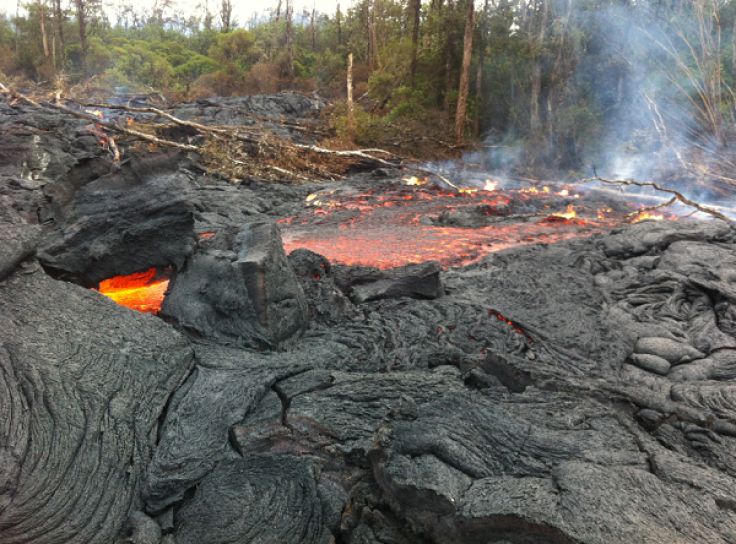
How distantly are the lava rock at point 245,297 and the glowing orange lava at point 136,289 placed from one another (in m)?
0.57

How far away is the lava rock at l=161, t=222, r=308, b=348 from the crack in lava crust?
276 centimetres

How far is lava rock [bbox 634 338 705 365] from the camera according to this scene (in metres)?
4.75

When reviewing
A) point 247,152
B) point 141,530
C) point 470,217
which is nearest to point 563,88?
point 470,217

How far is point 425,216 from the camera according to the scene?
36.6 feet

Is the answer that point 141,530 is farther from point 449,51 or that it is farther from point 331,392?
point 449,51

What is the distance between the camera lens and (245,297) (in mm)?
4418

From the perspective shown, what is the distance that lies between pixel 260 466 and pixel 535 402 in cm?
198

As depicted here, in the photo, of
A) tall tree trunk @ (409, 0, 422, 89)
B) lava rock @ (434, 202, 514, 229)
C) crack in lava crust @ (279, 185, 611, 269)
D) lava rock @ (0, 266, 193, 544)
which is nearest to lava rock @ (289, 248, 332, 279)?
crack in lava crust @ (279, 185, 611, 269)

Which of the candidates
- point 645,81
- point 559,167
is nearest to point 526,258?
point 559,167

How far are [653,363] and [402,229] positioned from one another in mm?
6167

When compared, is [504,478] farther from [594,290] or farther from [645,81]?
[645,81]

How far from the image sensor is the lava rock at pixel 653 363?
460 centimetres

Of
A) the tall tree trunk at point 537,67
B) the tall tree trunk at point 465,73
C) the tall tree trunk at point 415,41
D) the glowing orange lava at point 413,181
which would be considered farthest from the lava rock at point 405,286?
the tall tree trunk at point 415,41

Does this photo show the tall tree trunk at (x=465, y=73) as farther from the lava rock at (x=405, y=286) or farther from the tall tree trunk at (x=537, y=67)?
the lava rock at (x=405, y=286)
